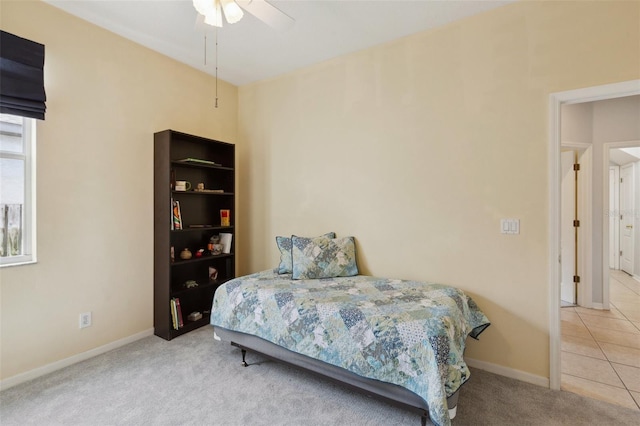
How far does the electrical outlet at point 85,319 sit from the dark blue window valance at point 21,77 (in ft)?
5.04

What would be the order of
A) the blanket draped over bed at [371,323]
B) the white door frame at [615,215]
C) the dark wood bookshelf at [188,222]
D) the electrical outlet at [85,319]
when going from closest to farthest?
the blanket draped over bed at [371,323]
the electrical outlet at [85,319]
the dark wood bookshelf at [188,222]
the white door frame at [615,215]

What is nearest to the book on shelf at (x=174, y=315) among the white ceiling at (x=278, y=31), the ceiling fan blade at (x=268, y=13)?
the white ceiling at (x=278, y=31)

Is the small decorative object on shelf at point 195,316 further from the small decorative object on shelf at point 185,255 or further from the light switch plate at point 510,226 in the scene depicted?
the light switch plate at point 510,226

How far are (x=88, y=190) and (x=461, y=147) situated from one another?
304 centimetres

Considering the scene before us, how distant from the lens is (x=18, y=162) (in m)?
2.17

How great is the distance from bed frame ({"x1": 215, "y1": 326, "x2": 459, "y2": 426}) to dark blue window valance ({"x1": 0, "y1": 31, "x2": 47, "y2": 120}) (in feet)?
6.85

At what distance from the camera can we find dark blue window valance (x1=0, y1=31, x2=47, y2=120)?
6.53 feet

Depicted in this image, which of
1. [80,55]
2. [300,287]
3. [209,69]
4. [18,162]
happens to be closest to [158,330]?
[300,287]

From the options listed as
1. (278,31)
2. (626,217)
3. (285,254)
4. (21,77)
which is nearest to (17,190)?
(21,77)

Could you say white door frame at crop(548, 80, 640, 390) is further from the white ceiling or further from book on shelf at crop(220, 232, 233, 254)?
book on shelf at crop(220, 232, 233, 254)

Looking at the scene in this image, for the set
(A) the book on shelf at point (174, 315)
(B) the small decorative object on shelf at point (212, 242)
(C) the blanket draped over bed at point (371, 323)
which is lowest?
(A) the book on shelf at point (174, 315)

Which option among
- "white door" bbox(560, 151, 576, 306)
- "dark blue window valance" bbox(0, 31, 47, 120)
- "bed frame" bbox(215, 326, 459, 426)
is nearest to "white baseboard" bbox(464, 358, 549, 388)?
"bed frame" bbox(215, 326, 459, 426)

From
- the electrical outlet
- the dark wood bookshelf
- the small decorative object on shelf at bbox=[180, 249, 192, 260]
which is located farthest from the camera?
the small decorative object on shelf at bbox=[180, 249, 192, 260]

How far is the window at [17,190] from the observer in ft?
6.97
